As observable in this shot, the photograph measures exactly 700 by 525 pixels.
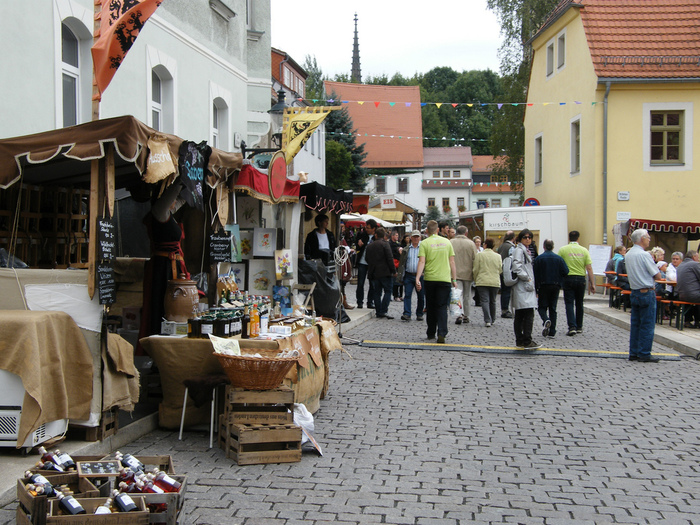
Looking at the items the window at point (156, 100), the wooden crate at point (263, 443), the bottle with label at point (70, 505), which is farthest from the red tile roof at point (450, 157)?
the bottle with label at point (70, 505)

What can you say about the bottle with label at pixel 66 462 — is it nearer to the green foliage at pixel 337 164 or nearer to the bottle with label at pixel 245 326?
the bottle with label at pixel 245 326

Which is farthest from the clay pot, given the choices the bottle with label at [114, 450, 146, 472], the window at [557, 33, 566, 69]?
the window at [557, 33, 566, 69]

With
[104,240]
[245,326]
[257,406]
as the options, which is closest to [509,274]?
[245,326]

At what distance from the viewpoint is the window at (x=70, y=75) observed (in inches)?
356

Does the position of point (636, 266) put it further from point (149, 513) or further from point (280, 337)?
point (149, 513)

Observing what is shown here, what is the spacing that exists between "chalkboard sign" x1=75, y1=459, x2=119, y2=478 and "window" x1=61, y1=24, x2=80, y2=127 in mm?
5972

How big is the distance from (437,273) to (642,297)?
309 cm

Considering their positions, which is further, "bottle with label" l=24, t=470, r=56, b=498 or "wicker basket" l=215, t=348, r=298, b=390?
"wicker basket" l=215, t=348, r=298, b=390

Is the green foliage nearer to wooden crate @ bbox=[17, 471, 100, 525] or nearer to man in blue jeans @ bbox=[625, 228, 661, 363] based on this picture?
man in blue jeans @ bbox=[625, 228, 661, 363]

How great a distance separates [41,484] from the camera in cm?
389

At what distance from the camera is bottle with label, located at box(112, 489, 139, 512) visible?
3752mm

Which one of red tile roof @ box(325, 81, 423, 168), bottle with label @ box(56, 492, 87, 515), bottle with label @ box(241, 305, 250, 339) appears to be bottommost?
bottle with label @ box(56, 492, 87, 515)

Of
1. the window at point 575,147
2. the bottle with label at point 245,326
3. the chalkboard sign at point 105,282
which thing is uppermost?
the window at point 575,147

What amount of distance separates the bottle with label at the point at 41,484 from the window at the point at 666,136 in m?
22.8
